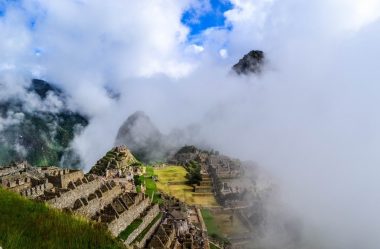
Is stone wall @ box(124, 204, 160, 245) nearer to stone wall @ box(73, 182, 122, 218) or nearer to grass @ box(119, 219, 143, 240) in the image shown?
grass @ box(119, 219, 143, 240)

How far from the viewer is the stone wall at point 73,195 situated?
29.9 meters

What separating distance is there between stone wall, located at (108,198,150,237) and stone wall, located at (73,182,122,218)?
1.91 metres

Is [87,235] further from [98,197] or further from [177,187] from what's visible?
[177,187]

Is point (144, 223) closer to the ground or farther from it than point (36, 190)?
closer to the ground

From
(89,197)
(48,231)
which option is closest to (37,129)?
(89,197)

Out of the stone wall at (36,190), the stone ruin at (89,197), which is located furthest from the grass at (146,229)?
the stone wall at (36,190)

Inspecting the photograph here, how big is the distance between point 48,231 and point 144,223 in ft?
87.8

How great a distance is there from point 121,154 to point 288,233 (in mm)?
36093

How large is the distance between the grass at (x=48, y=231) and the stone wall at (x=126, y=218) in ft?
54.6

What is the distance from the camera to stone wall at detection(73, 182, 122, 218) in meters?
31.4

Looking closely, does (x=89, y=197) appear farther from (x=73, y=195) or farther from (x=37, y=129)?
(x=37, y=129)

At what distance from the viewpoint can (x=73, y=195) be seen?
33.7 m

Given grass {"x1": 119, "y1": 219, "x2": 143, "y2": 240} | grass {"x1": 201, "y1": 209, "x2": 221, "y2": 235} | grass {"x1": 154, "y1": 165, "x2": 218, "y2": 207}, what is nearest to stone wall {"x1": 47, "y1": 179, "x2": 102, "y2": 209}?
grass {"x1": 119, "y1": 219, "x2": 143, "y2": 240}

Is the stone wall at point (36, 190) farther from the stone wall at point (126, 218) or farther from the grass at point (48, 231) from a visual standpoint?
the grass at point (48, 231)
